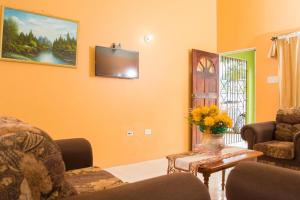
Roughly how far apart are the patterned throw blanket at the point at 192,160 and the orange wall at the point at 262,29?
9.55 feet

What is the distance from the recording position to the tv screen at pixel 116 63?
341 centimetres

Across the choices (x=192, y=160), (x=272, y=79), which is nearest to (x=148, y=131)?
(x=192, y=160)

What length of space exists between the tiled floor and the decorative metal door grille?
3072 mm

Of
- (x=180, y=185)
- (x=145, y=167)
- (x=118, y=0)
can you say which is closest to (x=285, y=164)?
(x=145, y=167)

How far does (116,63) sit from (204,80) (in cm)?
188

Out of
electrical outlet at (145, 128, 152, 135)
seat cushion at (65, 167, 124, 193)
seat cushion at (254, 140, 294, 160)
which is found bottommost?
seat cushion at (254, 140, 294, 160)

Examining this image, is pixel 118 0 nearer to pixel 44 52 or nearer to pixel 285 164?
pixel 44 52

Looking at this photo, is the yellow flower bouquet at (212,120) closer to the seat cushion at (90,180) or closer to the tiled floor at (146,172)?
the tiled floor at (146,172)

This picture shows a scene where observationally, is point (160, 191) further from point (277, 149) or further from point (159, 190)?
point (277, 149)

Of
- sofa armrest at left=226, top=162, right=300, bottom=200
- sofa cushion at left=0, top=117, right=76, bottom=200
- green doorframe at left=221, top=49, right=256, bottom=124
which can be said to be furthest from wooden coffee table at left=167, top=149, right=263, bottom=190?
green doorframe at left=221, top=49, right=256, bottom=124

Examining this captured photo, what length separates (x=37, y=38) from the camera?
9.55 ft

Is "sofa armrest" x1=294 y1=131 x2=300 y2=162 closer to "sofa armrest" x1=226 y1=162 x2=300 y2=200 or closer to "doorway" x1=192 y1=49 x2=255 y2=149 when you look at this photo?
"sofa armrest" x1=226 y1=162 x2=300 y2=200

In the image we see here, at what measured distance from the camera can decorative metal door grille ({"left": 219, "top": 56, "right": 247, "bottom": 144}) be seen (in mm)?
6379

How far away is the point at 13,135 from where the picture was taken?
2.77ft
